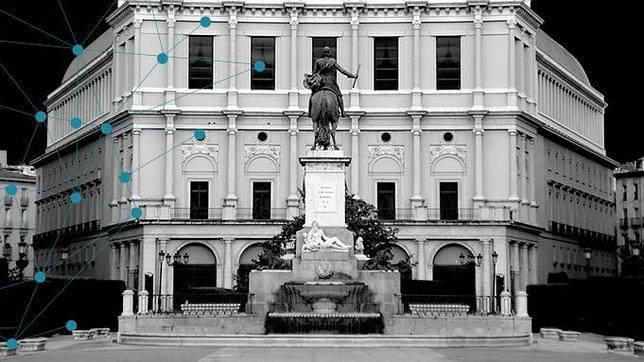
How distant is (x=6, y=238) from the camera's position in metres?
158

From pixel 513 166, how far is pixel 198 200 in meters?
23.6

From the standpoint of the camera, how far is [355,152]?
10494 centimetres

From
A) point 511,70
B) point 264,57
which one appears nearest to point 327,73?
point 264,57

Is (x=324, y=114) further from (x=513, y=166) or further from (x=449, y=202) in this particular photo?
(x=513, y=166)

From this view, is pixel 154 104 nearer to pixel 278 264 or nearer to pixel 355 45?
pixel 355 45

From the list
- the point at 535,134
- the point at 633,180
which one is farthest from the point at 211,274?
the point at 633,180

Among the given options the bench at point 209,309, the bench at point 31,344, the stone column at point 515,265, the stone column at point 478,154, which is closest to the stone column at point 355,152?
the stone column at point 478,154

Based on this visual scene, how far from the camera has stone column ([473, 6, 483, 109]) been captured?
4109 inches

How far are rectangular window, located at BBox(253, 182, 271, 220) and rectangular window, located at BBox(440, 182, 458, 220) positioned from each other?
12947 mm

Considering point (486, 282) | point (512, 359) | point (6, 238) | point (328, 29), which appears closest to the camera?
point (512, 359)

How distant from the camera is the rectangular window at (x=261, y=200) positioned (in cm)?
10438

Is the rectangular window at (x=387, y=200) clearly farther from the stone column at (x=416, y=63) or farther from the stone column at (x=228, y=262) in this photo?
the stone column at (x=228, y=262)

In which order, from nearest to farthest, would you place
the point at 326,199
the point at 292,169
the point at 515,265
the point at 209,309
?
the point at 326,199 < the point at 209,309 < the point at 515,265 < the point at 292,169

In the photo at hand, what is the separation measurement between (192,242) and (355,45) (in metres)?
19.5
